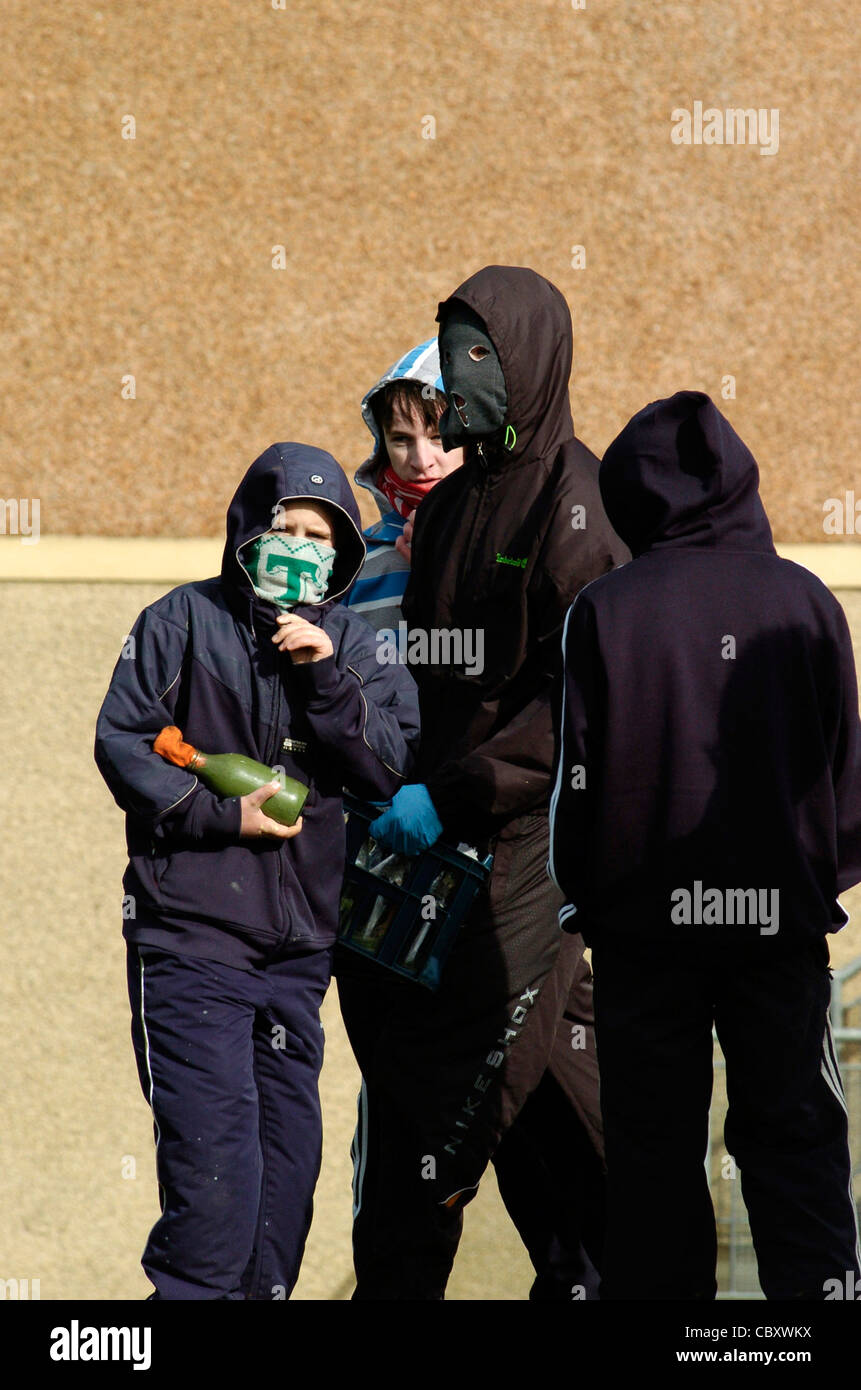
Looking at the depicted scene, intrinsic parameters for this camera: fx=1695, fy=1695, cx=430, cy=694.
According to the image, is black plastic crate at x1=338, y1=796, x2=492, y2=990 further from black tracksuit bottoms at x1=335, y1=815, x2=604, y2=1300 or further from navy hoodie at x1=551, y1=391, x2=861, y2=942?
navy hoodie at x1=551, y1=391, x2=861, y2=942

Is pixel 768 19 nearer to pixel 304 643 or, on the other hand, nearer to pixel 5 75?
pixel 5 75

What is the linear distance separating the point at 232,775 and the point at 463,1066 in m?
0.84

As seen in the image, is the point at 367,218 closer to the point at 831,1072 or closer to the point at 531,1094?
the point at 531,1094

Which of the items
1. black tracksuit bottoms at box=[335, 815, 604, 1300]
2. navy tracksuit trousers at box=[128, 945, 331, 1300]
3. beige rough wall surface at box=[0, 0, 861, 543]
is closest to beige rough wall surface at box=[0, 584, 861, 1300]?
beige rough wall surface at box=[0, 0, 861, 543]

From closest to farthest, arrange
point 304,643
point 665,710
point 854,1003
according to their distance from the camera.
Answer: point 665,710
point 304,643
point 854,1003

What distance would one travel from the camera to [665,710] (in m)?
3.08

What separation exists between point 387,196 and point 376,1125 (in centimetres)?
331

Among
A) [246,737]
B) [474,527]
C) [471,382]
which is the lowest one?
[246,737]

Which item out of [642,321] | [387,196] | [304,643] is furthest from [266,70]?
[304,643]

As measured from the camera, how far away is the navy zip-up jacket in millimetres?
3457

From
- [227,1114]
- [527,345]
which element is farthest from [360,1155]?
[527,345]

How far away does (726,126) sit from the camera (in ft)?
19.0

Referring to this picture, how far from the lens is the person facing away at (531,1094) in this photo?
3.88 metres

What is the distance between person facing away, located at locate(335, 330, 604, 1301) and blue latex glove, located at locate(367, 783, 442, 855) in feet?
0.96
